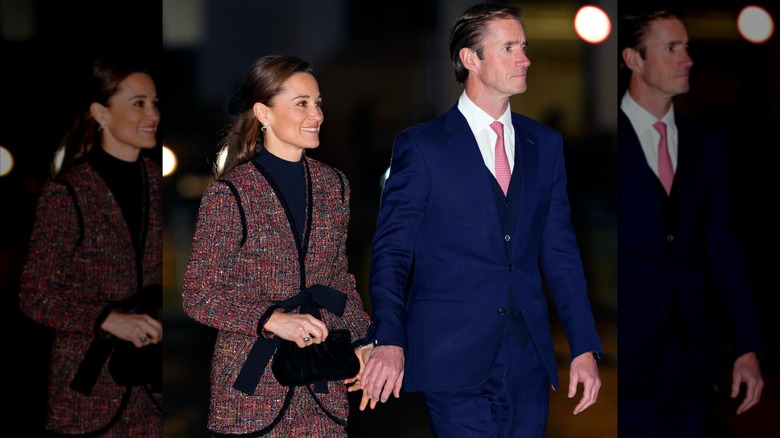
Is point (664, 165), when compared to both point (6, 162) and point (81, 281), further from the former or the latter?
point (6, 162)

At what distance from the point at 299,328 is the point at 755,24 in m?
3.86

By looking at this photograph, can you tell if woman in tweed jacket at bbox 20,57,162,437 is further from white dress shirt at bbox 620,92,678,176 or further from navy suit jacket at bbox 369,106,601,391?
white dress shirt at bbox 620,92,678,176

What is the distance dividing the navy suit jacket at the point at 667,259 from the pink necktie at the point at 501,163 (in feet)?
3.92

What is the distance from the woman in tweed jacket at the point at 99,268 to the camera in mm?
5359

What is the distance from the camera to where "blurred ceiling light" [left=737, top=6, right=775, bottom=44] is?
6445 millimetres

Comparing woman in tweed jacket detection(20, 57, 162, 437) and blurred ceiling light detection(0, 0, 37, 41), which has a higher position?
blurred ceiling light detection(0, 0, 37, 41)

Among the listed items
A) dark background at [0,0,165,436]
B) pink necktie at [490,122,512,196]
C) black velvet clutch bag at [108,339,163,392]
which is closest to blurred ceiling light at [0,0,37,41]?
dark background at [0,0,165,436]

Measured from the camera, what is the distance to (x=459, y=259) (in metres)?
4.37

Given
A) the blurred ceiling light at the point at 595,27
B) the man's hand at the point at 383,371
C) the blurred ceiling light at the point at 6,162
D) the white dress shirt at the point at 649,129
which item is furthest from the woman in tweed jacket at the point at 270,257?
the blurred ceiling light at the point at 6,162

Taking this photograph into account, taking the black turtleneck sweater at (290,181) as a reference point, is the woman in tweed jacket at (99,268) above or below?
below

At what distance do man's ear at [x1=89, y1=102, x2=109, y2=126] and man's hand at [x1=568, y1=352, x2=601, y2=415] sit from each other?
288cm

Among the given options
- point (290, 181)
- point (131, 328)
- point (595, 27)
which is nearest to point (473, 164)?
point (290, 181)

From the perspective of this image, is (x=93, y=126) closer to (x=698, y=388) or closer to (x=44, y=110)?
(x=44, y=110)

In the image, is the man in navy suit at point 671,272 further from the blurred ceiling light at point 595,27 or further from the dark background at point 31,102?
the dark background at point 31,102
